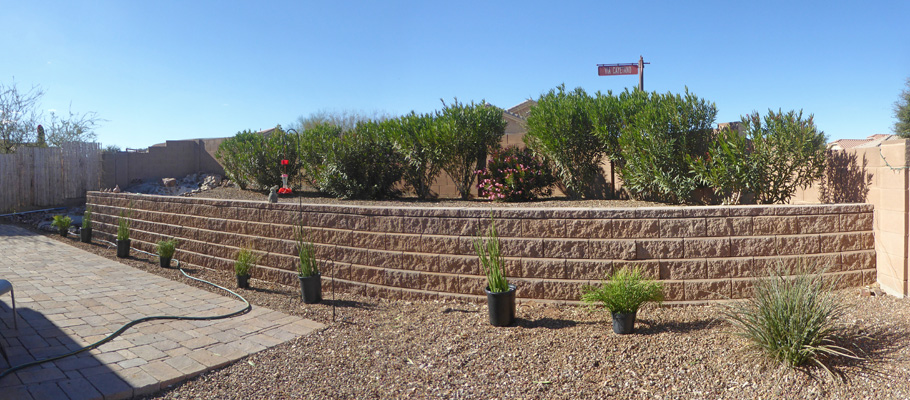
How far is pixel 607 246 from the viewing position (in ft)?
16.7

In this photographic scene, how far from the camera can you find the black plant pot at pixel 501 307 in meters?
4.66

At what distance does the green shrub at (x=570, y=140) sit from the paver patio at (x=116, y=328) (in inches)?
167

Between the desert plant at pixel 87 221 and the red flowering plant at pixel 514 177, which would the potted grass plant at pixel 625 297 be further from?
the desert plant at pixel 87 221

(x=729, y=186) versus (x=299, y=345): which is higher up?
(x=729, y=186)

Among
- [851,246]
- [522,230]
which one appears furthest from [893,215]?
[522,230]

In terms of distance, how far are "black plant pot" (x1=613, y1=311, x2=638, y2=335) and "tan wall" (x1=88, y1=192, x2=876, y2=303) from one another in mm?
751

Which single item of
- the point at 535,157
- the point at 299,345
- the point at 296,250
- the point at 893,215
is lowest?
the point at 299,345

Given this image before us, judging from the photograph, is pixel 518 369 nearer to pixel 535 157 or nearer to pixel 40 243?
pixel 535 157

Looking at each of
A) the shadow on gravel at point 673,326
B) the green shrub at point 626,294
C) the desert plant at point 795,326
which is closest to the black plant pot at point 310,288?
the green shrub at point 626,294

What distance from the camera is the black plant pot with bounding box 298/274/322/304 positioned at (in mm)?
5785

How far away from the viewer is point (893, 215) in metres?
5.06

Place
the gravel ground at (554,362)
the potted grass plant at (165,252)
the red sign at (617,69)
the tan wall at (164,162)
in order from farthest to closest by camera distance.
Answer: the tan wall at (164,162), the red sign at (617,69), the potted grass plant at (165,252), the gravel ground at (554,362)

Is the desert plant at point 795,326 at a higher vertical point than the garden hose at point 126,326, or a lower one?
higher

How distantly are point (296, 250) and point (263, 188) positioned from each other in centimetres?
546
